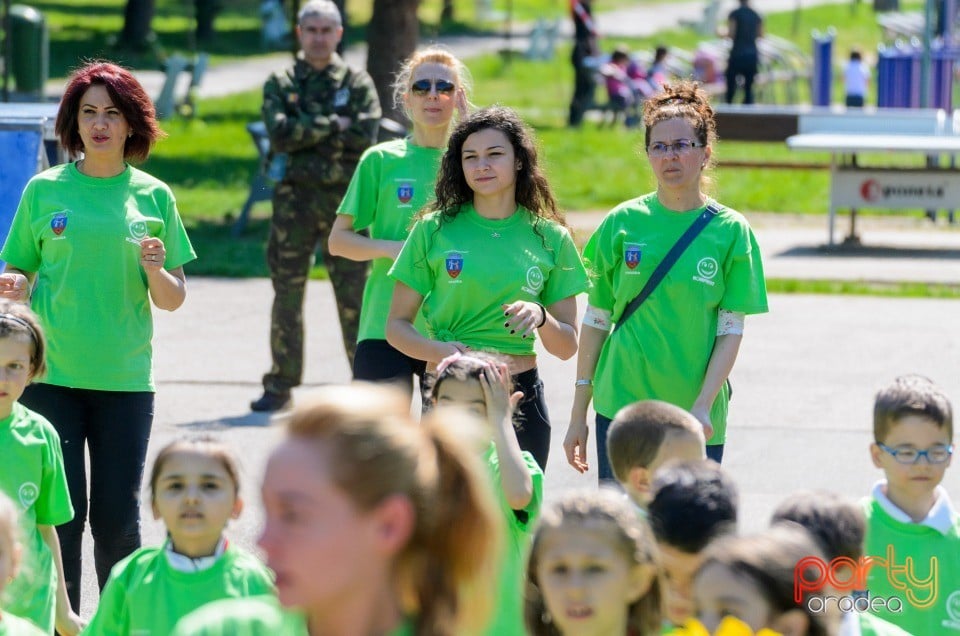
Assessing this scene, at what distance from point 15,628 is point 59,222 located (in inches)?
86.9

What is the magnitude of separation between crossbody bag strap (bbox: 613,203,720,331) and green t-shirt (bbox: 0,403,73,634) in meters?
1.88

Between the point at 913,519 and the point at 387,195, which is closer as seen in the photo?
the point at 913,519

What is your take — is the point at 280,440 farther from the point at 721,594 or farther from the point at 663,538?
the point at 663,538

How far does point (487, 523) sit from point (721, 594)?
0.75 meters

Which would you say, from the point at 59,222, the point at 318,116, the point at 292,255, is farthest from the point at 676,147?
the point at 292,255

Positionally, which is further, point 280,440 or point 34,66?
point 34,66

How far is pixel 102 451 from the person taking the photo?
5508 millimetres

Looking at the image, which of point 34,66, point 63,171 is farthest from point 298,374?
point 34,66

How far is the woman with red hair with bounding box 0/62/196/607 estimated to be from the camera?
18.1 ft

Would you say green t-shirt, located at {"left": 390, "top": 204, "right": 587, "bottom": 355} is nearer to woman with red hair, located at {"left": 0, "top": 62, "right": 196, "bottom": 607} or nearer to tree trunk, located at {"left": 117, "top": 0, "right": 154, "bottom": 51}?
woman with red hair, located at {"left": 0, "top": 62, "right": 196, "bottom": 607}

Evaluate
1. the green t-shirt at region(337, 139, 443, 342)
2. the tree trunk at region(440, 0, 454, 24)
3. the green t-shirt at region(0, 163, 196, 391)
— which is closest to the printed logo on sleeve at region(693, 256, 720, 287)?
the green t-shirt at region(337, 139, 443, 342)

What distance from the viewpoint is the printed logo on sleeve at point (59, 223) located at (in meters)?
5.55

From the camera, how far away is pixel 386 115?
16.5 meters

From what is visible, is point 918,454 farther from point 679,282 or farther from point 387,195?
point 387,195
